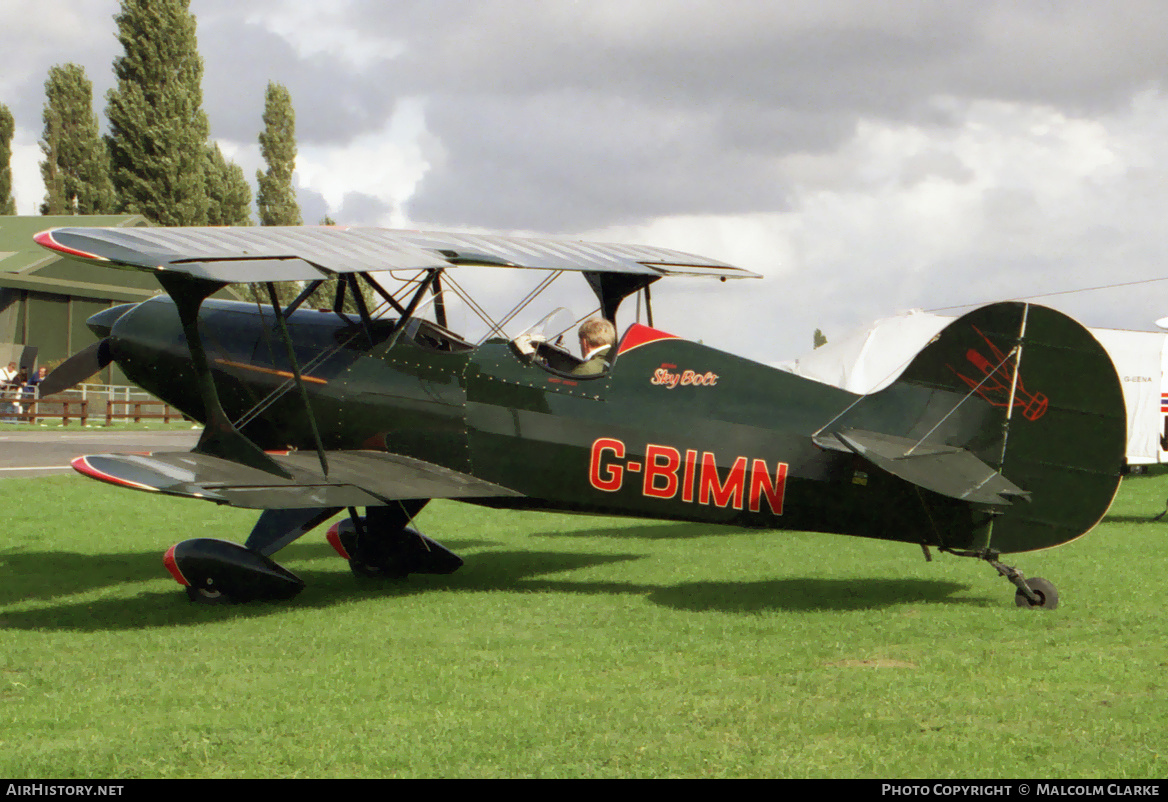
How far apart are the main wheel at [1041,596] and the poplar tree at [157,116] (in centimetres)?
3971

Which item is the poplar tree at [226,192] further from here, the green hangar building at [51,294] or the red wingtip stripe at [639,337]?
the red wingtip stripe at [639,337]

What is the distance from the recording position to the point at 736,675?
18.8 feet

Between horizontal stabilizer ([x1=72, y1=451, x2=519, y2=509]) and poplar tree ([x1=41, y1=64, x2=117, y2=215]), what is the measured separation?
46770 millimetres

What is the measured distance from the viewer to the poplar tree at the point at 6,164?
2496 inches

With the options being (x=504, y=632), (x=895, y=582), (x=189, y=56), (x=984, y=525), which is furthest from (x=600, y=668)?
(x=189, y=56)

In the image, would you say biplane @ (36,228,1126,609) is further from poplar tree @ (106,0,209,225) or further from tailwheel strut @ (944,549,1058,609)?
poplar tree @ (106,0,209,225)

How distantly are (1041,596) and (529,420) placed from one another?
376 centimetres

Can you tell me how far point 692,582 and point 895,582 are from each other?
157cm

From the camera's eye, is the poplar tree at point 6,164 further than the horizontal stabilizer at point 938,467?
Yes

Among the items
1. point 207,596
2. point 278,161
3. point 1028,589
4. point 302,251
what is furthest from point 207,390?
point 278,161

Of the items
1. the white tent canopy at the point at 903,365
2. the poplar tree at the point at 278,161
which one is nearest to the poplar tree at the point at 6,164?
the poplar tree at the point at 278,161

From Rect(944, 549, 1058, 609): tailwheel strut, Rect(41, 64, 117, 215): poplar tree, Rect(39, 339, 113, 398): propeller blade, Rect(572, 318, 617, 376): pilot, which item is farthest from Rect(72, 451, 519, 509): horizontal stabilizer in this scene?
Rect(41, 64, 117, 215): poplar tree

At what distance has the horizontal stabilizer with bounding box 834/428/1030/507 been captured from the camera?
22.9ft

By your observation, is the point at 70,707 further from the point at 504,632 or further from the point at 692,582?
the point at 692,582
